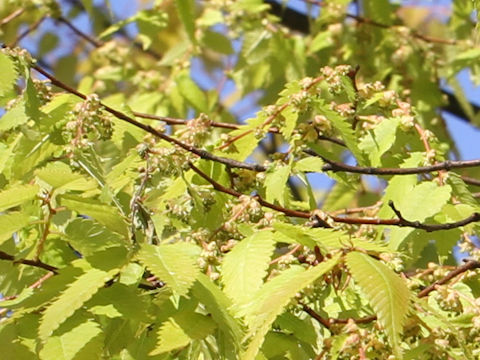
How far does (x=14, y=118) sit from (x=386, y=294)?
2.28ft

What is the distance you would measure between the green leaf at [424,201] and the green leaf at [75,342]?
52 cm

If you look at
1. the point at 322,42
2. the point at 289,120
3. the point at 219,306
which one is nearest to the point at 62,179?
the point at 219,306

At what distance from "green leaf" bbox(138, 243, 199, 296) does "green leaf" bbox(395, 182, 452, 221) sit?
0.40 m

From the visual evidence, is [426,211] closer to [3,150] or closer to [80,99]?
[80,99]

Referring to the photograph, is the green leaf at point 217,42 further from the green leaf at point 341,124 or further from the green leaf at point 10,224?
the green leaf at point 10,224

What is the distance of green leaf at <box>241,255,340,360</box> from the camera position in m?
1.10

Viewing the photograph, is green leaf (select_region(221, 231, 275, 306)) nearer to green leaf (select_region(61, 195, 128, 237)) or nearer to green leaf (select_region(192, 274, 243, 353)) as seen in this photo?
green leaf (select_region(192, 274, 243, 353))

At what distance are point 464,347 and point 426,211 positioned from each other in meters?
0.34

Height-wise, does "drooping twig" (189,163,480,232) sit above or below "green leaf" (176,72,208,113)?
above

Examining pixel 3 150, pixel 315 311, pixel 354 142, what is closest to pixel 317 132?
pixel 354 142

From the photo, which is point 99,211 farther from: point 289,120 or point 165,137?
point 289,120

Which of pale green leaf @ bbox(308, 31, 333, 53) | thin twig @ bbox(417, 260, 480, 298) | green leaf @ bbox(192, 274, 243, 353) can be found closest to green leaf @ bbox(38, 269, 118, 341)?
green leaf @ bbox(192, 274, 243, 353)

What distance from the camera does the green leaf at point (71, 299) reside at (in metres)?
1.14

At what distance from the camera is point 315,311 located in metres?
1.43
